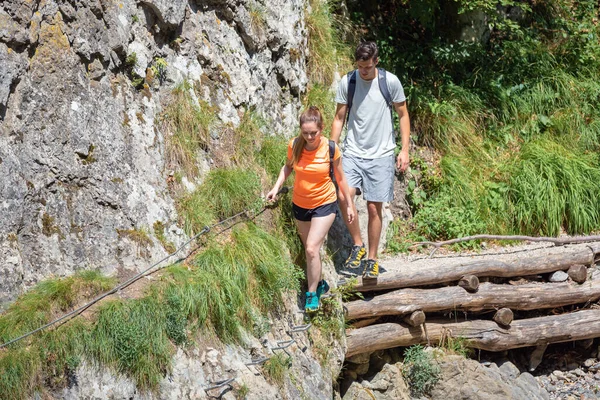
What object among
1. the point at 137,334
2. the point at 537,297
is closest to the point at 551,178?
the point at 537,297

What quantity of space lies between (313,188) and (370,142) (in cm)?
95

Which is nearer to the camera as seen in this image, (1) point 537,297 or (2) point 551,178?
(1) point 537,297

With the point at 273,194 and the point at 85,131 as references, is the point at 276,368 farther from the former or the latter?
the point at 85,131

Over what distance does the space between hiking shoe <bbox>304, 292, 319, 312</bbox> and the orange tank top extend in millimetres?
840

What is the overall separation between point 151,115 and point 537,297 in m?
4.81

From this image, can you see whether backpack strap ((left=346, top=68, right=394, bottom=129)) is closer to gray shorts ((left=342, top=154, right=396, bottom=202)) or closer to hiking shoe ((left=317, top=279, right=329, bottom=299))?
gray shorts ((left=342, top=154, right=396, bottom=202))

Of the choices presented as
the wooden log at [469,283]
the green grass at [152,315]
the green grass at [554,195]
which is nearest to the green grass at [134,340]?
the green grass at [152,315]

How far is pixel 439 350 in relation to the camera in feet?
27.7

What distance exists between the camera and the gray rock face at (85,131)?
5941mm

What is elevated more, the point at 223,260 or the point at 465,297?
the point at 223,260

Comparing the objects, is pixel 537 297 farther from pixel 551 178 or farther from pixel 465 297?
pixel 551 178

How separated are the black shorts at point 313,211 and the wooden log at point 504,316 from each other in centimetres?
277

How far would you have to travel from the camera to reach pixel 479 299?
861cm

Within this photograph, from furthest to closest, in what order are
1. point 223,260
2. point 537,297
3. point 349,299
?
point 537,297
point 349,299
point 223,260
